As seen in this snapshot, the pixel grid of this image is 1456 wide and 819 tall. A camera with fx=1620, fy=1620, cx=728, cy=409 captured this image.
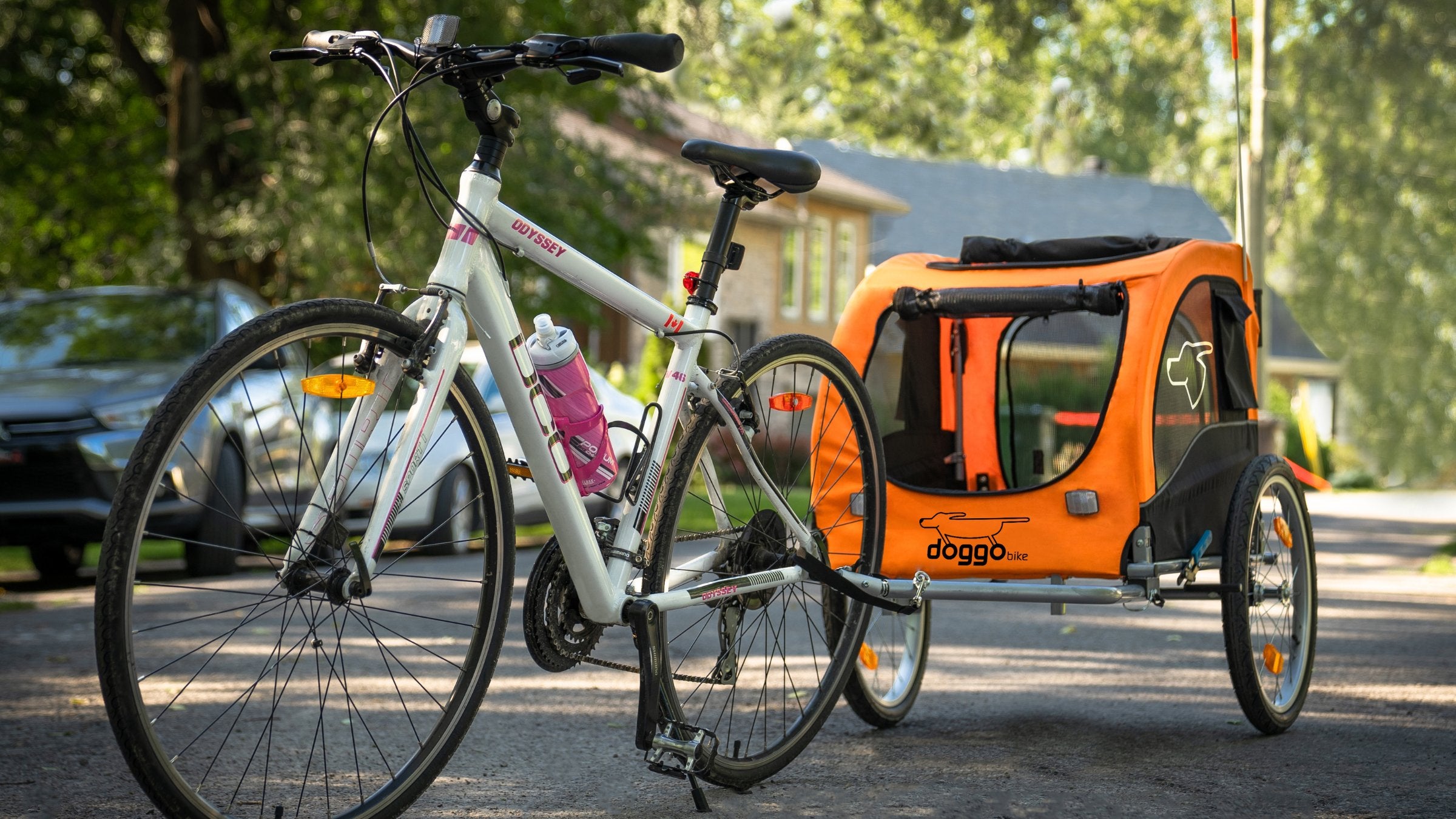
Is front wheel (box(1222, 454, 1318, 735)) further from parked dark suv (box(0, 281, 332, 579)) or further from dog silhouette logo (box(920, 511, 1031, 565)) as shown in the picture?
parked dark suv (box(0, 281, 332, 579))

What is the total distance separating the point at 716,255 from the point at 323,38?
3.64 ft

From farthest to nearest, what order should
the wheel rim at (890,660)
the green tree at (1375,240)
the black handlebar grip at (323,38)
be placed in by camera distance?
the green tree at (1375,240) → the wheel rim at (890,660) → the black handlebar grip at (323,38)

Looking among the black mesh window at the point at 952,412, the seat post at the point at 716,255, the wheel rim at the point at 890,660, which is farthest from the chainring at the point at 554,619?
the black mesh window at the point at 952,412

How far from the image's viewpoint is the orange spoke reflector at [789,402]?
445 cm

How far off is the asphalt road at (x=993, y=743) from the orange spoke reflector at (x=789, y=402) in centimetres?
97

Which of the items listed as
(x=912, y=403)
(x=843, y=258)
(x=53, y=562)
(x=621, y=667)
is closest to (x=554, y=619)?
(x=621, y=667)

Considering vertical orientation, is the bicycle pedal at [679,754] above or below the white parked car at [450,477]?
below

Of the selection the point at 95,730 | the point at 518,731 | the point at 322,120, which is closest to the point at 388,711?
the point at 518,731

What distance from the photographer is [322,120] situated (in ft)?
48.8

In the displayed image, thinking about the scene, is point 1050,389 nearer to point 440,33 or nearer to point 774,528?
point 774,528

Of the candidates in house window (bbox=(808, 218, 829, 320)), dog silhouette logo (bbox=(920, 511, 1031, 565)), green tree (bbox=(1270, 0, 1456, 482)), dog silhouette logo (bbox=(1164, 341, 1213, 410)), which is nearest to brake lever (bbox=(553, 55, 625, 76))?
dog silhouette logo (bbox=(920, 511, 1031, 565))

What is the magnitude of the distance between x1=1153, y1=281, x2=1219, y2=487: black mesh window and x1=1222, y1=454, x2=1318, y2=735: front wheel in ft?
0.77

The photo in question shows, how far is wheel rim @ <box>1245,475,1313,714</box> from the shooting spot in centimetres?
503

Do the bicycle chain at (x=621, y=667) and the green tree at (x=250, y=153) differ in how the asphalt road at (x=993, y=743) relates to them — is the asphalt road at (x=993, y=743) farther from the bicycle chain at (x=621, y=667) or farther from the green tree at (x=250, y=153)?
the green tree at (x=250, y=153)
